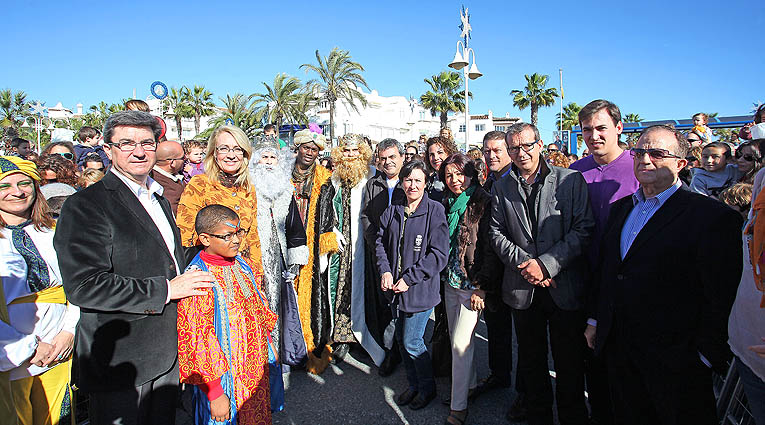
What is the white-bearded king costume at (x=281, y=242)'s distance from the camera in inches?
135

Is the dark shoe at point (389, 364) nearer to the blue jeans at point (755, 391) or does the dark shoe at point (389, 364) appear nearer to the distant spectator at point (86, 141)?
the blue jeans at point (755, 391)

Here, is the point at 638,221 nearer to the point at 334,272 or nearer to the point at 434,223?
the point at 434,223

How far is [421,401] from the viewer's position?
10.9ft

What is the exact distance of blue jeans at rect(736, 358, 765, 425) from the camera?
6.35 feet

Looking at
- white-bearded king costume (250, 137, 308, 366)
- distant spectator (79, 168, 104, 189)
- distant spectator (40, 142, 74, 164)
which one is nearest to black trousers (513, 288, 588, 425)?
white-bearded king costume (250, 137, 308, 366)

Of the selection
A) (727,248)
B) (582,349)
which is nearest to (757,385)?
(727,248)

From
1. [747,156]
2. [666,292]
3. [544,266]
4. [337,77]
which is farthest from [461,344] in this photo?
[337,77]

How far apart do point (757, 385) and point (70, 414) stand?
12.9ft

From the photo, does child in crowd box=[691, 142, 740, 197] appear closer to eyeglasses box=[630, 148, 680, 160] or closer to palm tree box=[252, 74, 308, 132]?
eyeglasses box=[630, 148, 680, 160]

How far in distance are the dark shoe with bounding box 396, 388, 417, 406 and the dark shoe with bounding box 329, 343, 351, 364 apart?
0.96 m

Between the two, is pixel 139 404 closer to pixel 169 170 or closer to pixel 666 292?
pixel 169 170

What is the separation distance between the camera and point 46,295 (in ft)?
7.45

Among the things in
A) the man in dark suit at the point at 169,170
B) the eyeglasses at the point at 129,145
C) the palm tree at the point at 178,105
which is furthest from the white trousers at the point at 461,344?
the palm tree at the point at 178,105

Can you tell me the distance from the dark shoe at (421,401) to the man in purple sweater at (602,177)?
4.02ft
